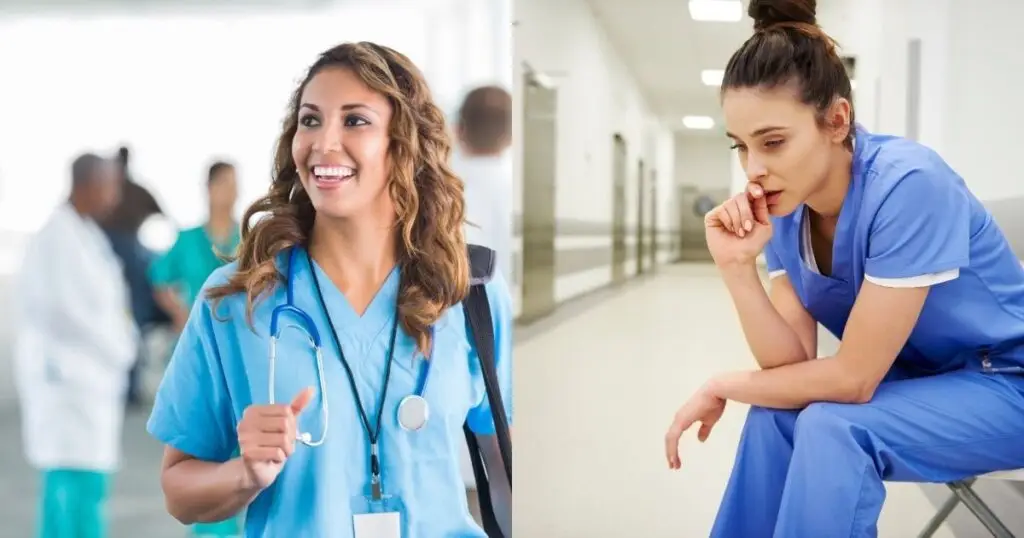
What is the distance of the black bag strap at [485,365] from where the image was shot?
2.00 metres

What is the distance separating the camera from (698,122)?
2.21m

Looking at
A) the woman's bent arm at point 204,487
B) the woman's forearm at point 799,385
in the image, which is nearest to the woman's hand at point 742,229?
the woman's forearm at point 799,385

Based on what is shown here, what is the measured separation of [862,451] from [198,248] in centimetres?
151

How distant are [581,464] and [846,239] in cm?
94

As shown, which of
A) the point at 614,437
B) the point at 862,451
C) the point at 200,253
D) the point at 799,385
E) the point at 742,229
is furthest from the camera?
the point at 614,437

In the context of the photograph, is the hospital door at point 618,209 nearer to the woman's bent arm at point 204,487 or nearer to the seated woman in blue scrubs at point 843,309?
the seated woman in blue scrubs at point 843,309

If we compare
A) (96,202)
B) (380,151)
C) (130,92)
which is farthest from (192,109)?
(380,151)

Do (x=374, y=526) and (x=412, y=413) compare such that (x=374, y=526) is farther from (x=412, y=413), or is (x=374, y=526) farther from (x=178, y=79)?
(x=178, y=79)

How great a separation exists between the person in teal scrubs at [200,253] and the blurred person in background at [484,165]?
0.56 metres

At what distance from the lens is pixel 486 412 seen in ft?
6.65

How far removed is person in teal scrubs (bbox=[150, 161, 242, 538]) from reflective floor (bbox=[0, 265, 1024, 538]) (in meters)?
0.29

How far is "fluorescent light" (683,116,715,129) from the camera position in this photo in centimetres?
219

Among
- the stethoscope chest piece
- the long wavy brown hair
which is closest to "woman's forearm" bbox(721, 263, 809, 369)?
the long wavy brown hair

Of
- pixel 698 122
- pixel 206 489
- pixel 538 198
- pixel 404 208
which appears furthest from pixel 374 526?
pixel 698 122
